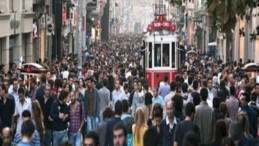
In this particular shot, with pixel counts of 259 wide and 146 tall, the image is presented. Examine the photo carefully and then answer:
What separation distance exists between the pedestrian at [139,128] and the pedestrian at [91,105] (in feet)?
22.4

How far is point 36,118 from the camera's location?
16.0 meters

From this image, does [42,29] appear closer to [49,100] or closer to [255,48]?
[255,48]

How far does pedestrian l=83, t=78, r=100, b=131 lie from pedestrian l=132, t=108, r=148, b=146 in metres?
6.82

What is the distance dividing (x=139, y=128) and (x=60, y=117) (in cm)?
356

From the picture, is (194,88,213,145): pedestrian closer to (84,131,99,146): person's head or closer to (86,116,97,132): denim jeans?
(84,131,99,146): person's head

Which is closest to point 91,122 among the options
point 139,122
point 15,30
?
point 139,122

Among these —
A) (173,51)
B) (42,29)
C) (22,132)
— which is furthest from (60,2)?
(22,132)

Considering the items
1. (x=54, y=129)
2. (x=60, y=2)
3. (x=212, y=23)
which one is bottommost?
(x=54, y=129)

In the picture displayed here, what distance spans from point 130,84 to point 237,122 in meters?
12.1

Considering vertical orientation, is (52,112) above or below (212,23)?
below

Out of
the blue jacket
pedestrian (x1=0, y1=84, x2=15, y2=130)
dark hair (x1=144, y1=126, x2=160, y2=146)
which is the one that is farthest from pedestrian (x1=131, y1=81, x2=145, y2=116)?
dark hair (x1=144, y1=126, x2=160, y2=146)

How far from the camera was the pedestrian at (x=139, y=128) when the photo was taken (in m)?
13.4

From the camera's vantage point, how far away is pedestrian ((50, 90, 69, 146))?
16750mm

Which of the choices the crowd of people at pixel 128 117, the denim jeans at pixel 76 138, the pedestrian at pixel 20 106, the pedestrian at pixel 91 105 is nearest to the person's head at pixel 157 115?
the crowd of people at pixel 128 117
